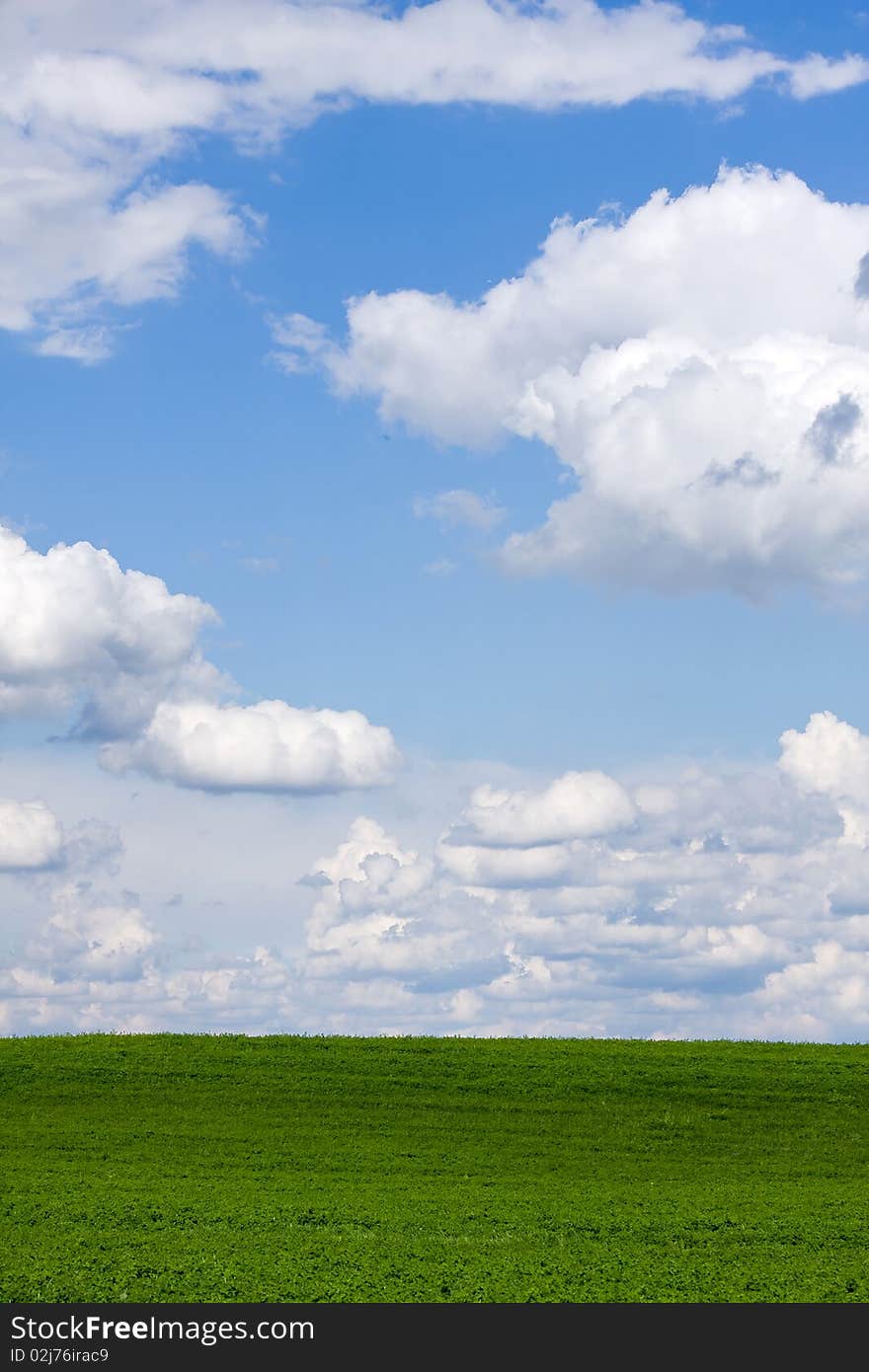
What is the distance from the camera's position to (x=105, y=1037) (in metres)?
44.2

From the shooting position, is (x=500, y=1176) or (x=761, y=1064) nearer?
(x=500, y=1176)

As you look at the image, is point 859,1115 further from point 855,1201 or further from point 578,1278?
point 578,1278

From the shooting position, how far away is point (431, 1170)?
3244cm

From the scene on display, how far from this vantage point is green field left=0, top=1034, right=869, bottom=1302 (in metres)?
23.5

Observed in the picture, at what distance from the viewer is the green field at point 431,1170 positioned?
23500 mm

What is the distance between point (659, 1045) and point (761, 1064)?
367cm
